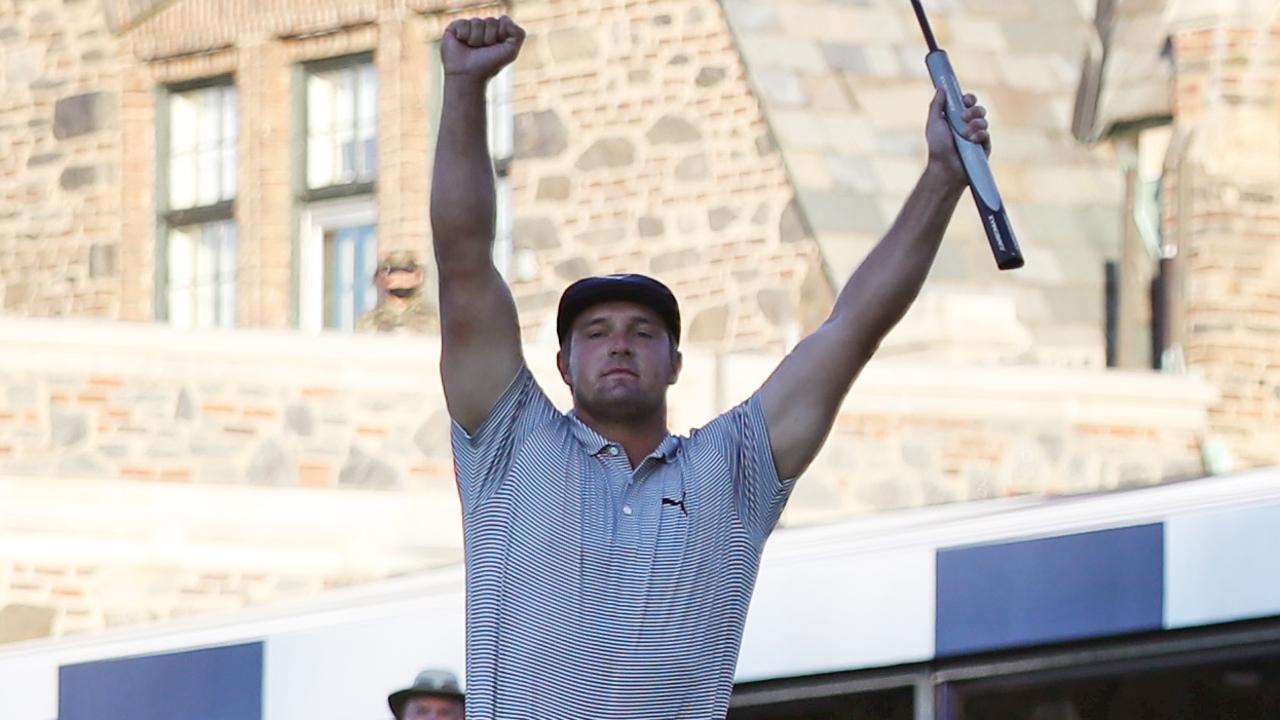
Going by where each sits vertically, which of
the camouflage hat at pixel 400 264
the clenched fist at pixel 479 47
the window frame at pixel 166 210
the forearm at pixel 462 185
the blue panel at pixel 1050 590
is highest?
the window frame at pixel 166 210

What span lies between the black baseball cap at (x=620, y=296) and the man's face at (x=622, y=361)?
0.01m

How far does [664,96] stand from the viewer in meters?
15.6

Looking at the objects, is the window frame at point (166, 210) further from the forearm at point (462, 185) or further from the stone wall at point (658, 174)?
the forearm at point (462, 185)

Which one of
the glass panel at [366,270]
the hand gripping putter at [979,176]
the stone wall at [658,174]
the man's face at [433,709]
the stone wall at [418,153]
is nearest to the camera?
the hand gripping putter at [979,176]

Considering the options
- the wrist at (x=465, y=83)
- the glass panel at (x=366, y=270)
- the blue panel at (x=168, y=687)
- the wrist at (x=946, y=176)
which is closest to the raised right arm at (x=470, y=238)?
the wrist at (x=465, y=83)

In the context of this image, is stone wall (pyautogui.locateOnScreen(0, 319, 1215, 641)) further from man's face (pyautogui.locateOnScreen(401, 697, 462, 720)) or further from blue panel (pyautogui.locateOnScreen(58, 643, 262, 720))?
man's face (pyautogui.locateOnScreen(401, 697, 462, 720))

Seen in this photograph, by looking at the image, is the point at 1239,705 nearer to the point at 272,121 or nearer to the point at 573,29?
the point at 573,29

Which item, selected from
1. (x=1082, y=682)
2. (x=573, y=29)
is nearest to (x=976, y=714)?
(x=1082, y=682)

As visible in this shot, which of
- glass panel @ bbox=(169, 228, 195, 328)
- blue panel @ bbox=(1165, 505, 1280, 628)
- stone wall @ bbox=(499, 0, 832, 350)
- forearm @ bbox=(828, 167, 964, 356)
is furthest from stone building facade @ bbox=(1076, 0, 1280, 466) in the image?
forearm @ bbox=(828, 167, 964, 356)

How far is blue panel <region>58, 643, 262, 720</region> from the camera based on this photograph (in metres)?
6.95

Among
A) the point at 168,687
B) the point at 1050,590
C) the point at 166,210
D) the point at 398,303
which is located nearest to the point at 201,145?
the point at 166,210

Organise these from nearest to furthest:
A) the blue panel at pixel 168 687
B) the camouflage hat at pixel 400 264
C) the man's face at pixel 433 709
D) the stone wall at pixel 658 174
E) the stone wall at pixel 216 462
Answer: the man's face at pixel 433 709, the blue panel at pixel 168 687, the stone wall at pixel 216 462, the camouflage hat at pixel 400 264, the stone wall at pixel 658 174

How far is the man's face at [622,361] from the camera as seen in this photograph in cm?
423

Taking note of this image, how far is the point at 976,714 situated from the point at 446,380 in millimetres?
1740
